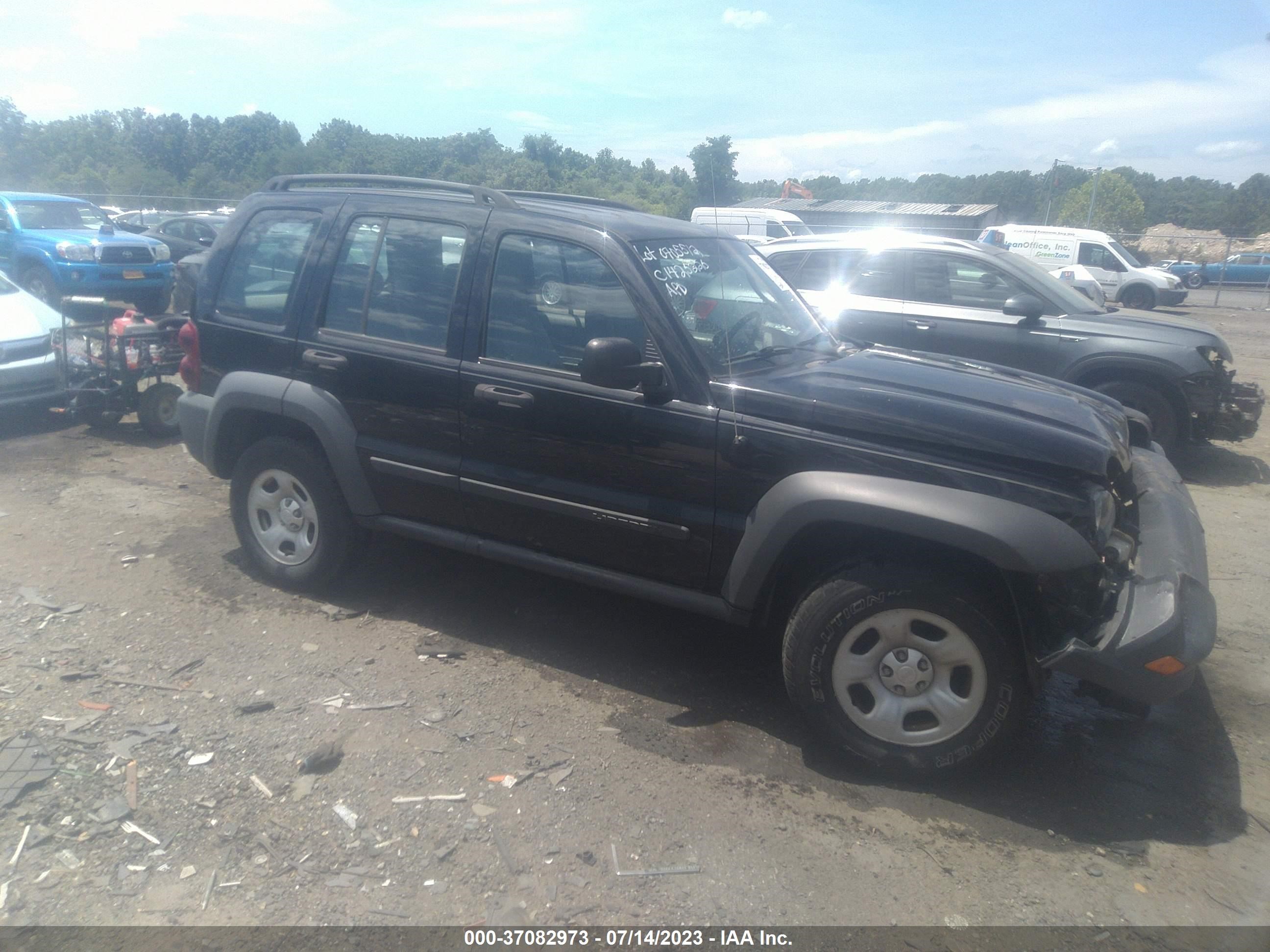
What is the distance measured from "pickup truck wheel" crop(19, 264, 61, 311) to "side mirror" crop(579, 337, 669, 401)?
47.2ft

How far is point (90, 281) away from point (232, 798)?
13.8 meters

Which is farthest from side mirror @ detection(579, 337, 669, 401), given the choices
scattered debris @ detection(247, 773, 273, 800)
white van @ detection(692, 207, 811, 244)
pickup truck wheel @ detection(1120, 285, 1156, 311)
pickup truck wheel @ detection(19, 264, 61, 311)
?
pickup truck wheel @ detection(1120, 285, 1156, 311)

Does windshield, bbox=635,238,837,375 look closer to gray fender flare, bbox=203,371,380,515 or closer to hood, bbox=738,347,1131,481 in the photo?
hood, bbox=738,347,1131,481

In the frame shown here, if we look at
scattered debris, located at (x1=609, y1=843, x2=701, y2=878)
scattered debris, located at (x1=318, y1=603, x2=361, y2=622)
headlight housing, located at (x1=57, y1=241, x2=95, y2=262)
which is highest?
headlight housing, located at (x1=57, y1=241, x2=95, y2=262)

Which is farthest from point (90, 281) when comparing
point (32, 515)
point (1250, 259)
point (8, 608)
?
point (1250, 259)

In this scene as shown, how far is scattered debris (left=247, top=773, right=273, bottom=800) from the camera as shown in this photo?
3.21m

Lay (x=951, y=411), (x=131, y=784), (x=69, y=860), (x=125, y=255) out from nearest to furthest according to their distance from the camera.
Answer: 1. (x=69, y=860)
2. (x=131, y=784)
3. (x=951, y=411)
4. (x=125, y=255)

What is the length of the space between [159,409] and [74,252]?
844 centimetres

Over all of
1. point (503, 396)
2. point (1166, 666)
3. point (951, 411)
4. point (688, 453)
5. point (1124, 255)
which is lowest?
point (1166, 666)

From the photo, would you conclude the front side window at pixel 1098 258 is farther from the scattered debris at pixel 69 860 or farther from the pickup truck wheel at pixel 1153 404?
the scattered debris at pixel 69 860

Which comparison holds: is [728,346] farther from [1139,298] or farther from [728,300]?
[1139,298]

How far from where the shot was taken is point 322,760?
3.38 m

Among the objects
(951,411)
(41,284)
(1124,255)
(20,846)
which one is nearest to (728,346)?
(951,411)

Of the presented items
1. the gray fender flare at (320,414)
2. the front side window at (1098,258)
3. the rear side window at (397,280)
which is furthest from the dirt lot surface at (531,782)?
the front side window at (1098,258)
